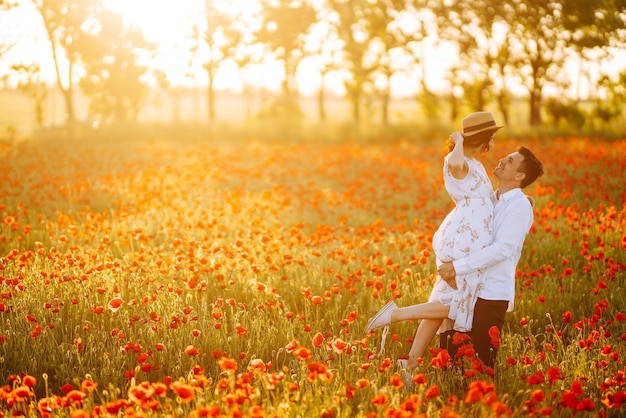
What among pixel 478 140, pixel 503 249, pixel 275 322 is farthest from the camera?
pixel 275 322

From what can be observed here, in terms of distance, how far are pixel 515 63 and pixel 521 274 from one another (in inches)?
1105

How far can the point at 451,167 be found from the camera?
4.47 m

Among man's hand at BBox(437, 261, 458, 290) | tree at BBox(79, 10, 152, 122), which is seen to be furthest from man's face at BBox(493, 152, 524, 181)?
tree at BBox(79, 10, 152, 122)

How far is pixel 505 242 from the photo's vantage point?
4359 millimetres

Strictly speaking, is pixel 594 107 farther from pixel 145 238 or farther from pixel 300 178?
pixel 145 238

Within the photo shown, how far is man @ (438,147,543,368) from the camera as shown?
4.38 metres

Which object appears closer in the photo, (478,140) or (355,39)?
(478,140)

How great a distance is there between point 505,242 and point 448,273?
18.0 inches

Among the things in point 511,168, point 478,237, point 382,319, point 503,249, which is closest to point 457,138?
point 511,168

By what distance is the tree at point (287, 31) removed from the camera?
37.3 meters

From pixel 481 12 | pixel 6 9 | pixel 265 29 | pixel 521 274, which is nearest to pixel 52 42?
pixel 6 9

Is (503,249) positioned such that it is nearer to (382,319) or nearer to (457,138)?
(457,138)

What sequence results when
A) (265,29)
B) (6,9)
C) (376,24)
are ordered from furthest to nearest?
(265,29), (376,24), (6,9)

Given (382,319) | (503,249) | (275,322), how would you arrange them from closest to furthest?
1. (503,249)
2. (382,319)
3. (275,322)
